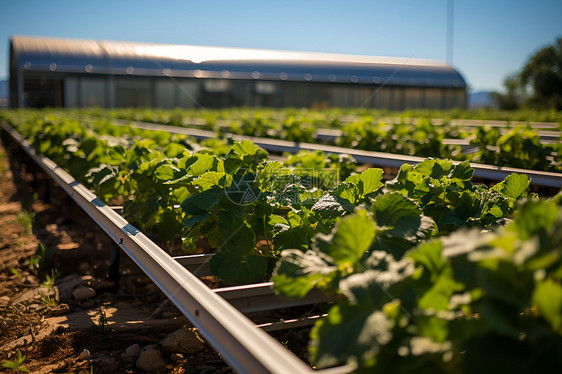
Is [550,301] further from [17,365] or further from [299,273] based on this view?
[17,365]

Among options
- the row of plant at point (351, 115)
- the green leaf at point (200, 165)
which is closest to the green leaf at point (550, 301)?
the green leaf at point (200, 165)

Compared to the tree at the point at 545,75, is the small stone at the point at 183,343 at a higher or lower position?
lower

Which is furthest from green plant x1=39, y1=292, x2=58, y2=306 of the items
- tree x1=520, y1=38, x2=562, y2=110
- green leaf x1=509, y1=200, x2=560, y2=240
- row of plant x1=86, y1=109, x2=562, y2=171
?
tree x1=520, y1=38, x2=562, y2=110

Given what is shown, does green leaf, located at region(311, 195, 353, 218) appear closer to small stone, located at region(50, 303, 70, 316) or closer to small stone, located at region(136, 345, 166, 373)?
small stone, located at region(136, 345, 166, 373)

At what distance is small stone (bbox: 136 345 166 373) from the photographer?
221 centimetres

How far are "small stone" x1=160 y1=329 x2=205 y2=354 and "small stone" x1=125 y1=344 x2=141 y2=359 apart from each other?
4.5 inches

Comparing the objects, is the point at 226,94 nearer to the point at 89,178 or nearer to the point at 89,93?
the point at 89,93

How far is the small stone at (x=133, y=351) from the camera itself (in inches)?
91.4

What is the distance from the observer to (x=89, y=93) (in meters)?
32.2

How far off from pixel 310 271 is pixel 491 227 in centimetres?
92

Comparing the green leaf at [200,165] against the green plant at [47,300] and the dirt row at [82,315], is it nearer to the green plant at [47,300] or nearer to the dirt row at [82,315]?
the dirt row at [82,315]

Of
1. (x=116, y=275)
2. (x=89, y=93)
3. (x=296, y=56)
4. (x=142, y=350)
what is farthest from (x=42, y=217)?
(x=296, y=56)

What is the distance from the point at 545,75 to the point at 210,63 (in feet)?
81.5

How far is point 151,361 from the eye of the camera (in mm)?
2234
